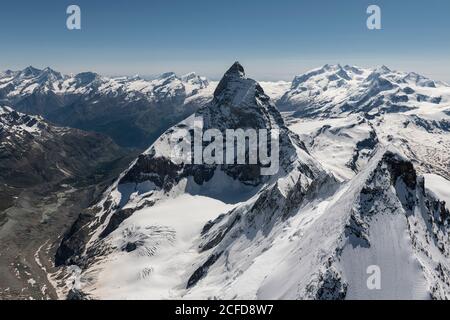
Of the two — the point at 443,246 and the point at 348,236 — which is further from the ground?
the point at 348,236

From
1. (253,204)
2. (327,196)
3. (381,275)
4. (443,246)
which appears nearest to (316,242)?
(381,275)

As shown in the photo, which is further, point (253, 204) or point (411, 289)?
point (253, 204)

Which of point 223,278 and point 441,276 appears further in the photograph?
point 223,278
